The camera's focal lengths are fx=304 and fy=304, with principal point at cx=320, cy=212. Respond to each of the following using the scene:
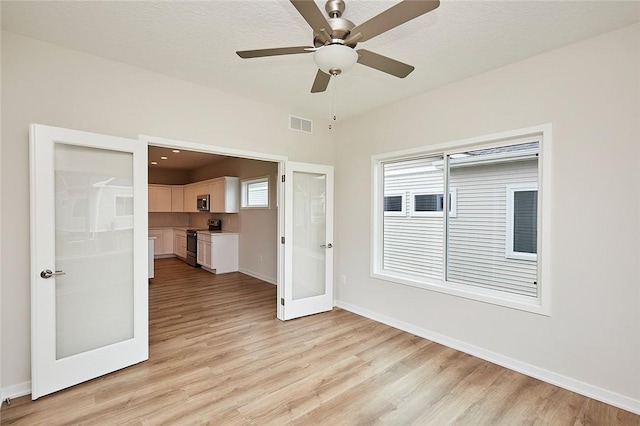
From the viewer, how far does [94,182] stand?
2.68 meters

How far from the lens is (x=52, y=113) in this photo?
258cm

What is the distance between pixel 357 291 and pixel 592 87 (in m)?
3.37

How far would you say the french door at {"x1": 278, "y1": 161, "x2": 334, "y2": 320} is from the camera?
13.5 ft

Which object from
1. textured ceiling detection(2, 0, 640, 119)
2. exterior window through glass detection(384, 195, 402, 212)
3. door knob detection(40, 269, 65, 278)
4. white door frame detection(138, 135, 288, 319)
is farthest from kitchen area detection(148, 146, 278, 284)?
door knob detection(40, 269, 65, 278)

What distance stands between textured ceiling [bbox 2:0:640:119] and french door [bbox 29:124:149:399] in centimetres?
81

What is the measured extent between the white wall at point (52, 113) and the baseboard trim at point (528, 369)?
3.20 m

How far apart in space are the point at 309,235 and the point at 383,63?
2.76 m

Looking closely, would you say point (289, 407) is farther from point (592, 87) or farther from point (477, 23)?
point (592, 87)

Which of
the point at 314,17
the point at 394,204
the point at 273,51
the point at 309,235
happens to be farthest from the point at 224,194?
the point at 314,17

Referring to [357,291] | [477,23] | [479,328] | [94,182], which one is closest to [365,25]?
[477,23]

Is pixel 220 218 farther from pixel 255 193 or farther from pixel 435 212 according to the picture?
pixel 435 212

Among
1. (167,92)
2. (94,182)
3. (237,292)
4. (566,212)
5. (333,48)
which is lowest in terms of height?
(237,292)

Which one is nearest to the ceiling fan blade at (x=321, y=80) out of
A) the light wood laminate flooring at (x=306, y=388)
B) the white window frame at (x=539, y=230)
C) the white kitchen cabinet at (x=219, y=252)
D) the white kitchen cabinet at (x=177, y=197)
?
the white window frame at (x=539, y=230)

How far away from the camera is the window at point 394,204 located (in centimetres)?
407
